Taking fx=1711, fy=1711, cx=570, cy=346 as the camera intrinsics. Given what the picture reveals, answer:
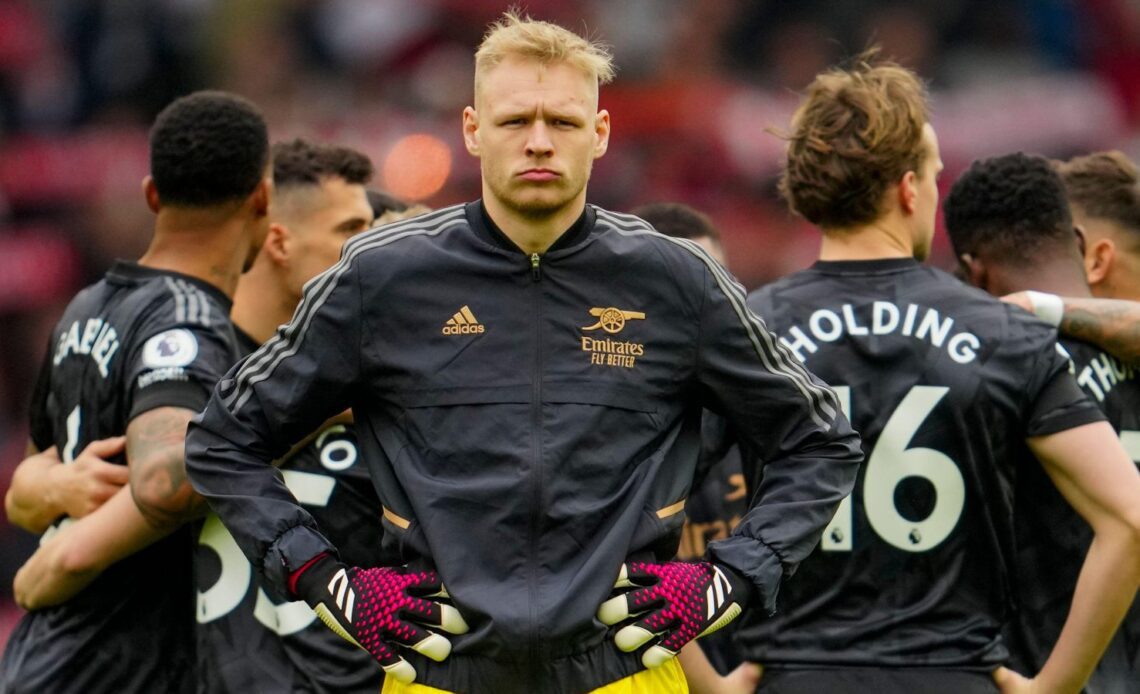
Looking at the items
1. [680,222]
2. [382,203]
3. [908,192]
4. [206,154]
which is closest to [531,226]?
[908,192]

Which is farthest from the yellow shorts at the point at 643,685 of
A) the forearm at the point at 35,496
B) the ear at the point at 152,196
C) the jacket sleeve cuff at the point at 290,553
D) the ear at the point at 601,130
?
the ear at the point at 152,196

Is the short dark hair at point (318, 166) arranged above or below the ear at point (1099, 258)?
below

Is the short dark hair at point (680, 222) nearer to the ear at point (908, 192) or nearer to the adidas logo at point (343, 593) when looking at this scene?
the ear at point (908, 192)

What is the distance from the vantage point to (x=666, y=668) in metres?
4.06

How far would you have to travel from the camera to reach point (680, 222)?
238 inches

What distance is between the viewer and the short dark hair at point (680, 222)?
237 inches

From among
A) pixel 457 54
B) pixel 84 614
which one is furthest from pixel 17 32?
pixel 84 614

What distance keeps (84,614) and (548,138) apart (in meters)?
2.18

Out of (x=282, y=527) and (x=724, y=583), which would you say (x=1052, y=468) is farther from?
(x=282, y=527)

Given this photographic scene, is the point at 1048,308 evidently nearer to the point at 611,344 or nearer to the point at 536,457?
the point at 611,344

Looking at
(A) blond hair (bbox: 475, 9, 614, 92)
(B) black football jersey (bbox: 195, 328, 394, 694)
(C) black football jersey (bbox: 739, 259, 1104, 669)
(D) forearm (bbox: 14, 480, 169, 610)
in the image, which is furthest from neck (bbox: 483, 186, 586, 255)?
(D) forearm (bbox: 14, 480, 169, 610)

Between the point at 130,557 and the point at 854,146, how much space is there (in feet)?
7.98

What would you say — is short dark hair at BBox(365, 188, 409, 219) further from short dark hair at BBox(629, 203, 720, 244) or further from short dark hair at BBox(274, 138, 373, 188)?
short dark hair at BBox(629, 203, 720, 244)

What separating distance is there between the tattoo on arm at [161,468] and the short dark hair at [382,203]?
160cm
